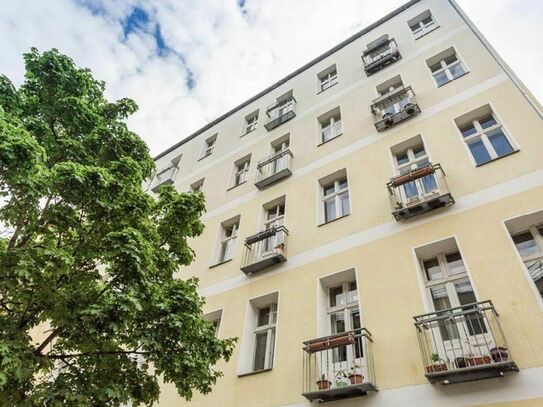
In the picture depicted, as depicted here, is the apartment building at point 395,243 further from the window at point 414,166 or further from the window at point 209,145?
the window at point 209,145

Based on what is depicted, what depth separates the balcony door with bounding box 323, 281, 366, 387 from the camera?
23.5 ft

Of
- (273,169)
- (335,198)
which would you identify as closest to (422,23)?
(273,169)

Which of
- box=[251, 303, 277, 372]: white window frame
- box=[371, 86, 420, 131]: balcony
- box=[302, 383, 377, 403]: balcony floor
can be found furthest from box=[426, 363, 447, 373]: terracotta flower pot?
box=[371, 86, 420, 131]: balcony

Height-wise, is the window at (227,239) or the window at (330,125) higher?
the window at (330,125)

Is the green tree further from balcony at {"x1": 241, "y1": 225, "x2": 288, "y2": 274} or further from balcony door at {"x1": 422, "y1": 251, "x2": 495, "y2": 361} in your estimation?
balcony door at {"x1": 422, "y1": 251, "x2": 495, "y2": 361}

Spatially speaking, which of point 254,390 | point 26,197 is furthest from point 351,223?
point 26,197

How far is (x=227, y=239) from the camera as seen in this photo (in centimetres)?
1279

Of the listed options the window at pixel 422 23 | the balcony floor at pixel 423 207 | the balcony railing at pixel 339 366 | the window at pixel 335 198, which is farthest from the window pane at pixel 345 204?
the window at pixel 422 23

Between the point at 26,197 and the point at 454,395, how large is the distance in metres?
7.28

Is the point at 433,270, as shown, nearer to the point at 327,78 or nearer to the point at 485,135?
the point at 485,135

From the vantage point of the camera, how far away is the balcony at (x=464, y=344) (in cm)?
552

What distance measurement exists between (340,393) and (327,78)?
43.9ft

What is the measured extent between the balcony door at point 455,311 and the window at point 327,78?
10.1m

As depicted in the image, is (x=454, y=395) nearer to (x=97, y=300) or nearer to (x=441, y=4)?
(x=97, y=300)
